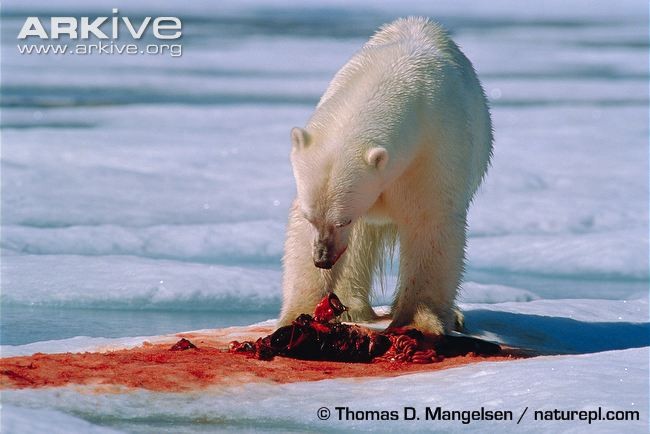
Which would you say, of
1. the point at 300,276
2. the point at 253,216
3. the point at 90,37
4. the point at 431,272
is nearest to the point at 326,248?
the point at 300,276

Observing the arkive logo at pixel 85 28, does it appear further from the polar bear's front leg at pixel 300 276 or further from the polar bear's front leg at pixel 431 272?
the polar bear's front leg at pixel 431 272

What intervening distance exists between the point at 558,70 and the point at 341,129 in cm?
1244

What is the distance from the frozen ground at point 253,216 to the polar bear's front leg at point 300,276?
32.6 inches

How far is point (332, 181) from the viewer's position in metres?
4.34

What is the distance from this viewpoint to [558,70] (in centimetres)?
1638

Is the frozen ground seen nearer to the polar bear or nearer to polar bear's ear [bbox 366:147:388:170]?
the polar bear

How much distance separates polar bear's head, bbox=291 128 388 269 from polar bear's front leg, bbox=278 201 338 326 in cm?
A: 49

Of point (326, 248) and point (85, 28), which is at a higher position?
point (85, 28)

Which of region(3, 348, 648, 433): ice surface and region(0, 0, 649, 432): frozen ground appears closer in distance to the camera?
region(3, 348, 648, 433): ice surface

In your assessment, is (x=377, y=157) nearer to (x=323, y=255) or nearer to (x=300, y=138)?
(x=300, y=138)

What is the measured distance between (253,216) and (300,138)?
430 centimetres

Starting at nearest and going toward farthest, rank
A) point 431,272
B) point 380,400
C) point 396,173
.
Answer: point 380,400, point 396,173, point 431,272

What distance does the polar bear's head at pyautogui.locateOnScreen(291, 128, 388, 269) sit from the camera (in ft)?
14.3

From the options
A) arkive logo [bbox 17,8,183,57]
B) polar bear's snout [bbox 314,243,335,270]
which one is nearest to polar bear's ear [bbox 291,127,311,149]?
polar bear's snout [bbox 314,243,335,270]
